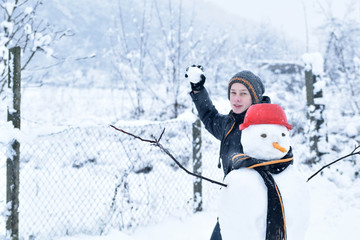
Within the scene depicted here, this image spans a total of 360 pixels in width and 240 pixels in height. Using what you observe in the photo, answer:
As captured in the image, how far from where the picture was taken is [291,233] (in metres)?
1.12

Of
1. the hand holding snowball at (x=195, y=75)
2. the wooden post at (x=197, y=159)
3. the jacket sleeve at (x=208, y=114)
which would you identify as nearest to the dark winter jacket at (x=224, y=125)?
the jacket sleeve at (x=208, y=114)

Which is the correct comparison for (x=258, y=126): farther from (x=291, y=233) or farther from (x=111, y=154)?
(x=111, y=154)

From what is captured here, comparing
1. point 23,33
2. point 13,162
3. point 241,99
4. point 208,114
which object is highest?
point 23,33

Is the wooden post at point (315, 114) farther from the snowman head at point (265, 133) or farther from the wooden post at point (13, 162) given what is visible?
the wooden post at point (13, 162)

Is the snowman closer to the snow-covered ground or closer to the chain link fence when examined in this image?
the chain link fence

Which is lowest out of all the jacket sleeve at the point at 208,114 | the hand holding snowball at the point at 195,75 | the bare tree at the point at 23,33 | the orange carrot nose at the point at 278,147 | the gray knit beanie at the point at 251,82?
the orange carrot nose at the point at 278,147

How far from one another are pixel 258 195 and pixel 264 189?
0.04m

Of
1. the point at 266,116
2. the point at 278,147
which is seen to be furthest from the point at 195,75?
the point at 278,147

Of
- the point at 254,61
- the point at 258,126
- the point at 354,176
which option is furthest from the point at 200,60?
the point at 254,61

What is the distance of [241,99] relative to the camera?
1732 millimetres

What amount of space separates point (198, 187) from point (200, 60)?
18.9 feet

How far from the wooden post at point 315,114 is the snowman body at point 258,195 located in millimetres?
3883

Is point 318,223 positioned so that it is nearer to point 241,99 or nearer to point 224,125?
point 224,125

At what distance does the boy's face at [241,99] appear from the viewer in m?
1.73
